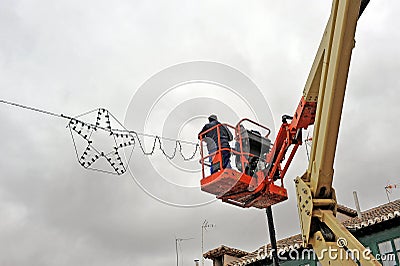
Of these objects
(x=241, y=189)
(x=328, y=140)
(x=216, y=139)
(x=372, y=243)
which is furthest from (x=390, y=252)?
(x=328, y=140)

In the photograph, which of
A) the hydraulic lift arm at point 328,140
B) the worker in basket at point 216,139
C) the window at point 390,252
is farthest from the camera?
the window at point 390,252

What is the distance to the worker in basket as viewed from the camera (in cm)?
805

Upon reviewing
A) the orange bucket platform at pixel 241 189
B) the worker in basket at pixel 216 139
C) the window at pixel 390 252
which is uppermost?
the worker in basket at pixel 216 139

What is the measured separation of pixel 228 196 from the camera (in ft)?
26.4

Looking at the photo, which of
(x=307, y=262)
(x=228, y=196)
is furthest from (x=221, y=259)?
(x=228, y=196)

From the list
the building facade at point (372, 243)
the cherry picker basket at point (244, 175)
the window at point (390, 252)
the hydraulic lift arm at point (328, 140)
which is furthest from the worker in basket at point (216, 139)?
the window at point (390, 252)

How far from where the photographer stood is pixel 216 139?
8438 mm

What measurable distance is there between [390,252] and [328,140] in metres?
7.88

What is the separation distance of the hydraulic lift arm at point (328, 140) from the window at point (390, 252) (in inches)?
289

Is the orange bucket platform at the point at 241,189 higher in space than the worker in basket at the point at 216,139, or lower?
lower

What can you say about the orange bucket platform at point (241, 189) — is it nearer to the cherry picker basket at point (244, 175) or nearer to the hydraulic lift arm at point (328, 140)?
the cherry picker basket at point (244, 175)

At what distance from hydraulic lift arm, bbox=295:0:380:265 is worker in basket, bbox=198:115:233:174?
6.82 feet

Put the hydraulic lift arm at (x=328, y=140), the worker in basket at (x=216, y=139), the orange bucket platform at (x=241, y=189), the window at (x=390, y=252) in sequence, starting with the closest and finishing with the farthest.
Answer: the hydraulic lift arm at (x=328, y=140) < the orange bucket platform at (x=241, y=189) < the worker in basket at (x=216, y=139) < the window at (x=390, y=252)

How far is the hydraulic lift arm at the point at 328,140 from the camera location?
5.48 m
